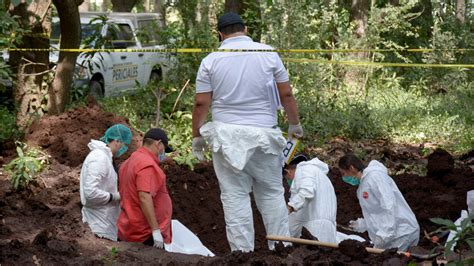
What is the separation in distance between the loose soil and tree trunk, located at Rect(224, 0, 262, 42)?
332cm

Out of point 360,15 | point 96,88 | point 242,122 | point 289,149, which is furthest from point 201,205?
point 360,15

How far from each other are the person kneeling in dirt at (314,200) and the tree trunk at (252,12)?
7.81 metres

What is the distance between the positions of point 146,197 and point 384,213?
2.31 meters

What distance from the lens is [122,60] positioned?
19.3 meters

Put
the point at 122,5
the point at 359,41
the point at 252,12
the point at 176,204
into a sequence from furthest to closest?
the point at 122,5
the point at 359,41
the point at 252,12
the point at 176,204

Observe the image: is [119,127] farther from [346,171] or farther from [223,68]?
[346,171]

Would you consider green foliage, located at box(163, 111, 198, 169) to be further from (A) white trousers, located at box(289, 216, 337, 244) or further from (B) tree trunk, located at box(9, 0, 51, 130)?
(A) white trousers, located at box(289, 216, 337, 244)

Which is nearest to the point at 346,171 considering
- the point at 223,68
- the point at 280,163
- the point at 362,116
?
the point at 280,163

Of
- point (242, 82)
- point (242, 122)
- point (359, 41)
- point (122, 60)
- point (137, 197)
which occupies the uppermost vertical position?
point (242, 82)

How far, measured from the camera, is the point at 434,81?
866 inches

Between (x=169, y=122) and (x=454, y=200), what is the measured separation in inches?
185

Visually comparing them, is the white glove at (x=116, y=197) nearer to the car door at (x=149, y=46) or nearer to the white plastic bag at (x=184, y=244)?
the white plastic bag at (x=184, y=244)

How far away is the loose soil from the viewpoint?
716 cm

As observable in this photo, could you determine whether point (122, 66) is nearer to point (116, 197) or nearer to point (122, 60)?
point (122, 60)
